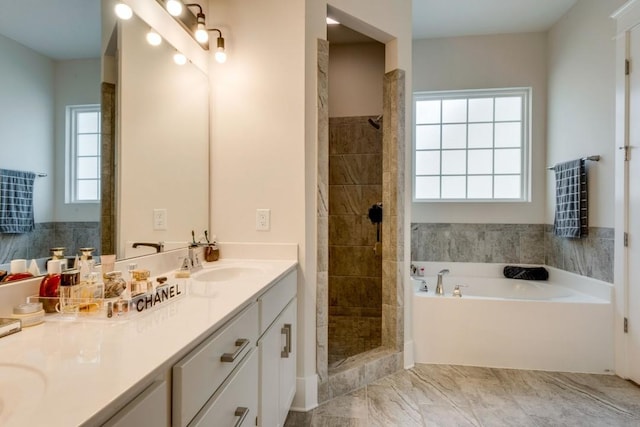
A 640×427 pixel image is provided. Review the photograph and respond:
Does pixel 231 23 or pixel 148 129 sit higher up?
pixel 231 23

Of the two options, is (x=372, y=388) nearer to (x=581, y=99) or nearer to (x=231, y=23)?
(x=231, y=23)

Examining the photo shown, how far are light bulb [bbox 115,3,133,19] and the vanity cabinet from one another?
1333 millimetres

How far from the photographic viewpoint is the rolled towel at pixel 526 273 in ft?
10.7

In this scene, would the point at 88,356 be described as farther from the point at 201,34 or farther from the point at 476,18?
the point at 476,18

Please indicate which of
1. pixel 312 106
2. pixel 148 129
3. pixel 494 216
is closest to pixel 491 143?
pixel 494 216

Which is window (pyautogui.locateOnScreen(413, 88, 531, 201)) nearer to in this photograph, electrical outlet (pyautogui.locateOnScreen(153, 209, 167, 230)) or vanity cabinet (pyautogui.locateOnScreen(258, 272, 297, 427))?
vanity cabinet (pyautogui.locateOnScreen(258, 272, 297, 427))

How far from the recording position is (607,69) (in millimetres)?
2613

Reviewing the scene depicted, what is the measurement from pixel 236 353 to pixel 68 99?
1028 mm

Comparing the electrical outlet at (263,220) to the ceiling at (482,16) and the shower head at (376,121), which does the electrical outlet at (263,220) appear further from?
the ceiling at (482,16)

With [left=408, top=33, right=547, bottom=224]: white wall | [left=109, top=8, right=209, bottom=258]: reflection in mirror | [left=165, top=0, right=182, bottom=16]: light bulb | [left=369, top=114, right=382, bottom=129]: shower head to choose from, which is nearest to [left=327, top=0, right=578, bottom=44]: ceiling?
[left=408, top=33, right=547, bottom=224]: white wall

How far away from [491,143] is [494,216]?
2.54 ft

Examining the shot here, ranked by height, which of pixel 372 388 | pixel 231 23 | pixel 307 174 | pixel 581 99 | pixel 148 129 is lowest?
pixel 372 388

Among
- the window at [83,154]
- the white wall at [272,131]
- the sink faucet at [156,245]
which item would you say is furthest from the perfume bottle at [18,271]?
the white wall at [272,131]

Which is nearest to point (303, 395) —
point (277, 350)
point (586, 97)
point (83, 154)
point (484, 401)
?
point (277, 350)
